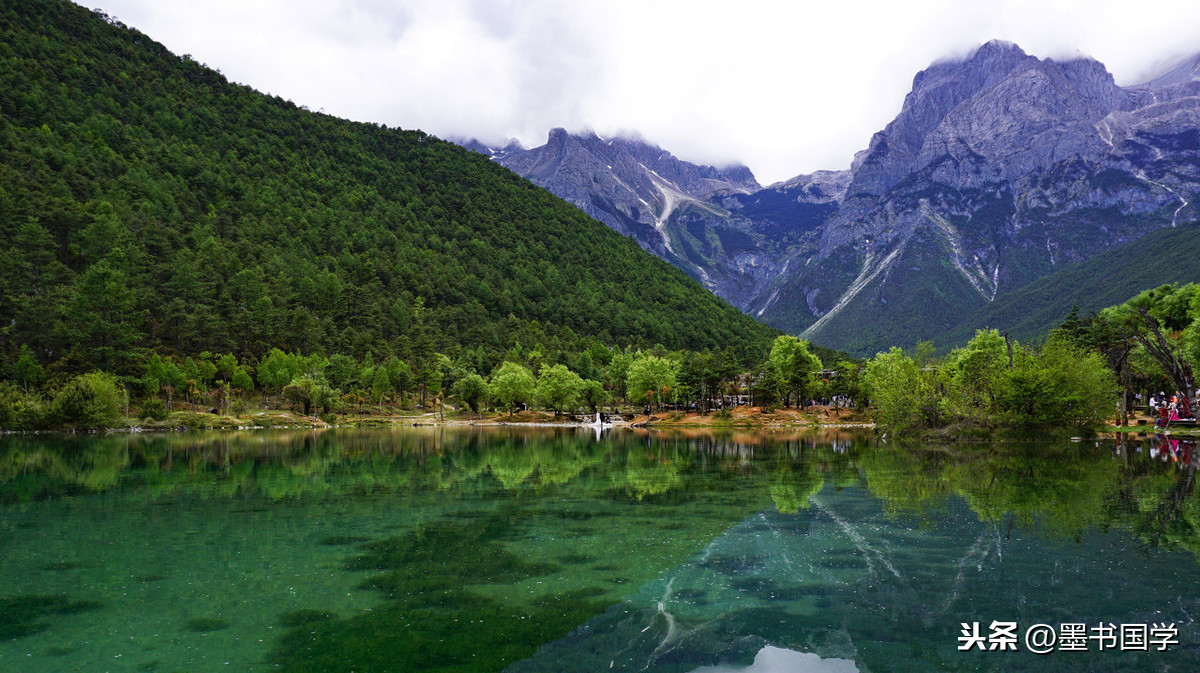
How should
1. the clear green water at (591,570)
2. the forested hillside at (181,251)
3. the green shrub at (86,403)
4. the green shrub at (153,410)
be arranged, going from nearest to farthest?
the clear green water at (591,570) < the green shrub at (86,403) < the green shrub at (153,410) < the forested hillside at (181,251)

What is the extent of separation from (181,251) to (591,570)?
140530 millimetres

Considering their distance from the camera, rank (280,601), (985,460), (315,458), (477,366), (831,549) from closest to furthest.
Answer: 1. (280,601)
2. (831,549)
3. (985,460)
4. (315,458)
5. (477,366)

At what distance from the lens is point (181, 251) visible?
127 metres

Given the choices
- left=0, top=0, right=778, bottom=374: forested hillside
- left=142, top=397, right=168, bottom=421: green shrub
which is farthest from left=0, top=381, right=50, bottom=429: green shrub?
left=0, top=0, right=778, bottom=374: forested hillside

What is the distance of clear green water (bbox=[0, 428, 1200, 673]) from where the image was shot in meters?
12.0

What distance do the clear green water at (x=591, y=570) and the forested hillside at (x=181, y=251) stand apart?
3352 inches

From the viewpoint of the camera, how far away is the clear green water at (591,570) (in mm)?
12031

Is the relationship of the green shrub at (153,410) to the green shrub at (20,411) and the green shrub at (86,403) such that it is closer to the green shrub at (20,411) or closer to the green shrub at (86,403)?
the green shrub at (86,403)

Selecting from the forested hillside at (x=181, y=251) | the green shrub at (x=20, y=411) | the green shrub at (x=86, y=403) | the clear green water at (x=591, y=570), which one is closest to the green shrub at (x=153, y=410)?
the green shrub at (x=86, y=403)

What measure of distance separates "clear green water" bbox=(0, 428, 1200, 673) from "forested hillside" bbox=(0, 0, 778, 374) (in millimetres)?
85142

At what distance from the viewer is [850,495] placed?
30156 millimetres

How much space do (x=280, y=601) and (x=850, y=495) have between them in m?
24.9

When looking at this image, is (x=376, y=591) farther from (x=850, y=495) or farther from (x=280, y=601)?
(x=850, y=495)

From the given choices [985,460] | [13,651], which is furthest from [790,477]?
[13,651]
